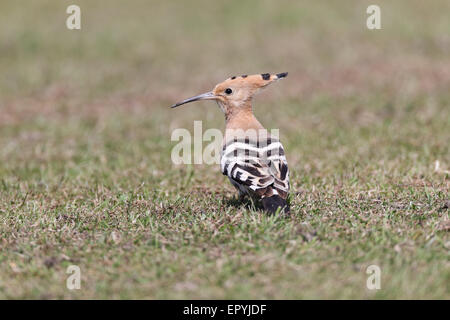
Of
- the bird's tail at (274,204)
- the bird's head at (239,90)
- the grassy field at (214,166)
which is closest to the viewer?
the grassy field at (214,166)

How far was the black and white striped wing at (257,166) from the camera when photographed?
4336mm

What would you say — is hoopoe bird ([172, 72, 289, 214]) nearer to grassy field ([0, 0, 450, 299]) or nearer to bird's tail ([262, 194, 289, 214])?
bird's tail ([262, 194, 289, 214])

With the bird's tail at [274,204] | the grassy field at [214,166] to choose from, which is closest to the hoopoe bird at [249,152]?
the bird's tail at [274,204]

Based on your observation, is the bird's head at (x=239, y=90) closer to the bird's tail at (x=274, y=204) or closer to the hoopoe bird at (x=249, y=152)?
the hoopoe bird at (x=249, y=152)

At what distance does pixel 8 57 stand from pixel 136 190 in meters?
8.36

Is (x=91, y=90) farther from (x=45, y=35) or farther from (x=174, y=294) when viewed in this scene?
(x=174, y=294)

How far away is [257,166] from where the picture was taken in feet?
14.8

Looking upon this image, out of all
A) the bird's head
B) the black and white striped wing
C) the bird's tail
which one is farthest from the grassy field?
the bird's head

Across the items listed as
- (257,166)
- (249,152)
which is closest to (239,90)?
(249,152)

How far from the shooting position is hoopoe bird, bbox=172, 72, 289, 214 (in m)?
4.32

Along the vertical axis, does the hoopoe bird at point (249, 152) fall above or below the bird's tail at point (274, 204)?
above

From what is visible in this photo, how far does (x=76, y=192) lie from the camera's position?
553 cm

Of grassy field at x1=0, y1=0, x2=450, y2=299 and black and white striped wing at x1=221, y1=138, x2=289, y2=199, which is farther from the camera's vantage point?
black and white striped wing at x1=221, y1=138, x2=289, y2=199

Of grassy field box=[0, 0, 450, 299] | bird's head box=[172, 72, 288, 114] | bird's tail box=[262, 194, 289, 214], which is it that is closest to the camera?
grassy field box=[0, 0, 450, 299]
